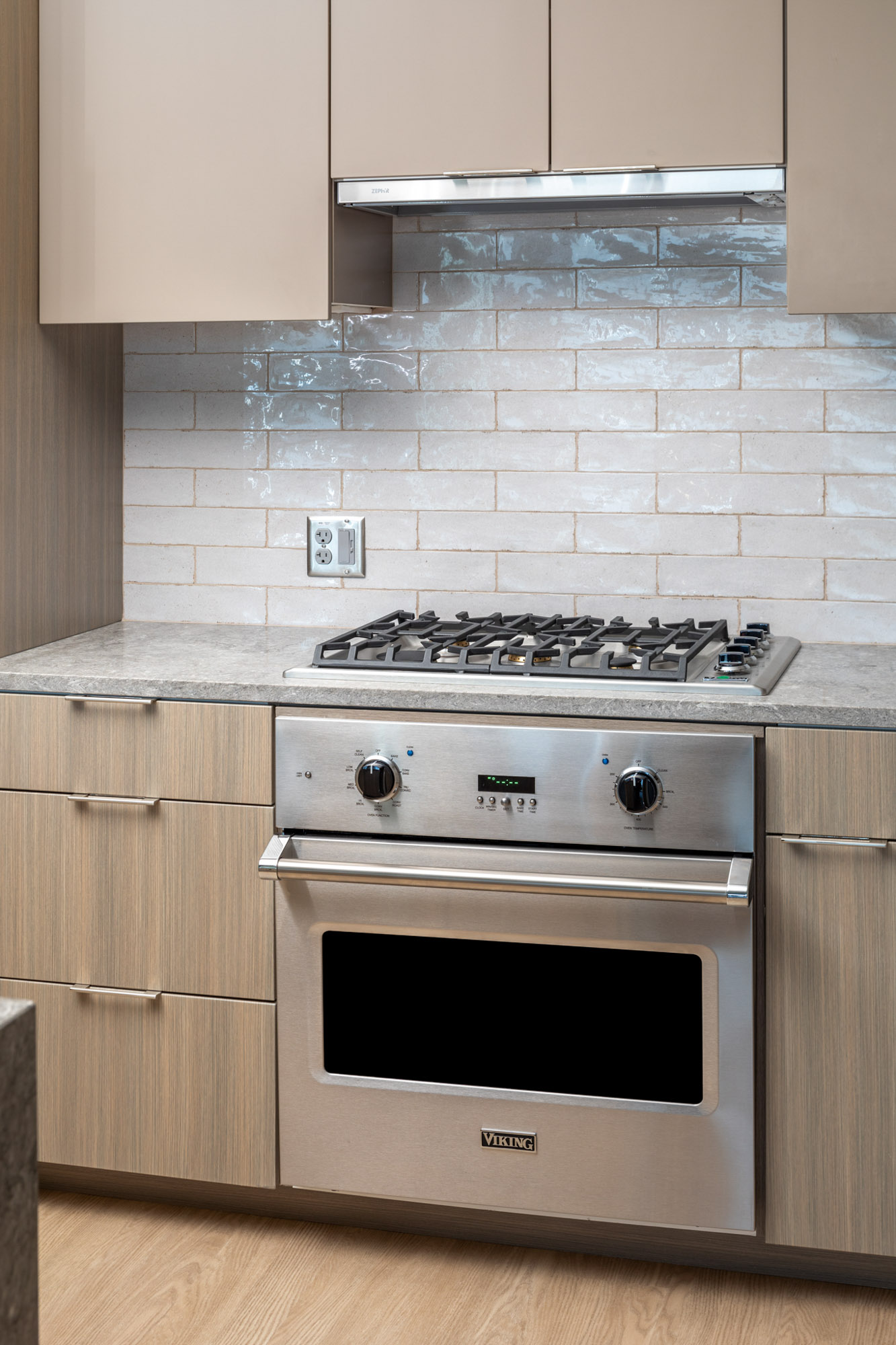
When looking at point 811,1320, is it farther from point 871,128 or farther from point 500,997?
point 871,128

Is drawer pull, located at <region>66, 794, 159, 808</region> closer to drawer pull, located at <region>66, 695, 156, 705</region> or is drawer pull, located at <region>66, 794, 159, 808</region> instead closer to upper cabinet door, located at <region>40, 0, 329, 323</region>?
drawer pull, located at <region>66, 695, 156, 705</region>

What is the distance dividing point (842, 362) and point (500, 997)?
1.34 meters

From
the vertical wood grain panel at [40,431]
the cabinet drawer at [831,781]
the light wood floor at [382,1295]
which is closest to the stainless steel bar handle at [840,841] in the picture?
the cabinet drawer at [831,781]

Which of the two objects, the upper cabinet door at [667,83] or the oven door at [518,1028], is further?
the upper cabinet door at [667,83]

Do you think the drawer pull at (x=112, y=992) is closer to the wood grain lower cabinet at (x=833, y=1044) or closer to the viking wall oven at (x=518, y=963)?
the viking wall oven at (x=518, y=963)

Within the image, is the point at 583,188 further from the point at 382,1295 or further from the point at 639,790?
the point at 382,1295

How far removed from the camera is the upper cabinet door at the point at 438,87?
2.23 meters

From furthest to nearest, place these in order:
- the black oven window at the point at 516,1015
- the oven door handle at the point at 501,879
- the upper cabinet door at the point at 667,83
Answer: the upper cabinet door at the point at 667,83 < the black oven window at the point at 516,1015 < the oven door handle at the point at 501,879

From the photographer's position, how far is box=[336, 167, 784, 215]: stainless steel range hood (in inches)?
85.9

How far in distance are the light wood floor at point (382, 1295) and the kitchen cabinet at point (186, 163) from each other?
5.29 feet

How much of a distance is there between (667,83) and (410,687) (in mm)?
1073

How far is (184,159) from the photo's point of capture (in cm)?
238

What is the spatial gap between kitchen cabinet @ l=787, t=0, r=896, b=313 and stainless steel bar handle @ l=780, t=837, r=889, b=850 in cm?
85

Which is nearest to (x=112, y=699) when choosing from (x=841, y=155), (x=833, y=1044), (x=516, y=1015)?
(x=516, y=1015)
